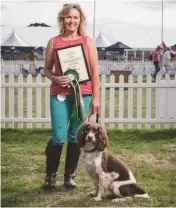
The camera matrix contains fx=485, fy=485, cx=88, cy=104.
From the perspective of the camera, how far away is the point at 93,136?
473cm

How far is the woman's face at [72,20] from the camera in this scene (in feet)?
16.3

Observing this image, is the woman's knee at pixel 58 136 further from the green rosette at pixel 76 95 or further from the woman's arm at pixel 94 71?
the woman's arm at pixel 94 71

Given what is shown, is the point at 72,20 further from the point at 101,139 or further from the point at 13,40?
the point at 13,40

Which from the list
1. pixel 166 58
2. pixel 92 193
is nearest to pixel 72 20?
pixel 92 193

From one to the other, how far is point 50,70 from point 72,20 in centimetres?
60

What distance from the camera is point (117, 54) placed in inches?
1453

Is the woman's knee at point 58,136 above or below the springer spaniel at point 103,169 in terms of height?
above

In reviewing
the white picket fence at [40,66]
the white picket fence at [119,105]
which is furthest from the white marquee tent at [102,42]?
the white picket fence at [119,105]

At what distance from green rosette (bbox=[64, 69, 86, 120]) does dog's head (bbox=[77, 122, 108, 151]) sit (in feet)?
0.96

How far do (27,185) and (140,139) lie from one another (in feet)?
11.7

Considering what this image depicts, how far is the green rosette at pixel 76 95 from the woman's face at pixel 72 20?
0.45 meters

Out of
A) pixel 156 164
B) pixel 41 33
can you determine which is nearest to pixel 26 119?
pixel 156 164

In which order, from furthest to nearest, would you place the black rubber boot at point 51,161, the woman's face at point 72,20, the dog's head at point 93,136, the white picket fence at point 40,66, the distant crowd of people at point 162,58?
1. the white picket fence at point 40,66
2. the distant crowd of people at point 162,58
3. the black rubber boot at point 51,161
4. the woman's face at point 72,20
5. the dog's head at point 93,136

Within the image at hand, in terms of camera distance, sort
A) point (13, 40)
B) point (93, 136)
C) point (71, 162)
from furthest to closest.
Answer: point (13, 40) < point (71, 162) < point (93, 136)
